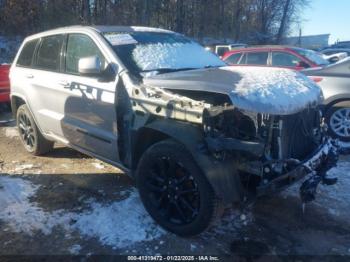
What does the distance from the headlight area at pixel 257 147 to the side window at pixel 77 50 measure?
178 cm

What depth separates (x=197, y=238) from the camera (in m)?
→ 3.41

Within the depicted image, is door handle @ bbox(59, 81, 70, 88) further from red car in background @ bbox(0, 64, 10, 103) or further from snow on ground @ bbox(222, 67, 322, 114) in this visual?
red car in background @ bbox(0, 64, 10, 103)

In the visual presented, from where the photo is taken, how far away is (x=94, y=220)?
12.2ft

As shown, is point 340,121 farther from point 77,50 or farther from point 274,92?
point 77,50

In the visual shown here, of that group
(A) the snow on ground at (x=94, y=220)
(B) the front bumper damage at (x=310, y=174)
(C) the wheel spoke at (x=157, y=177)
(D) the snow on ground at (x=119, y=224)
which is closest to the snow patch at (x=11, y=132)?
(A) the snow on ground at (x=94, y=220)

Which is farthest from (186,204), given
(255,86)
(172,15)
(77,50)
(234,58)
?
(172,15)

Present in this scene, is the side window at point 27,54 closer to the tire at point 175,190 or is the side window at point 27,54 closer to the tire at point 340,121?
the tire at point 175,190

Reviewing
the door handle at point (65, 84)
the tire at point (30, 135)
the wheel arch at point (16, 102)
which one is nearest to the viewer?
the door handle at point (65, 84)

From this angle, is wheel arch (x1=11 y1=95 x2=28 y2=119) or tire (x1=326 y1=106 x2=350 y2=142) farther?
tire (x1=326 y1=106 x2=350 y2=142)

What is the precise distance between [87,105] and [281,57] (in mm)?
6514

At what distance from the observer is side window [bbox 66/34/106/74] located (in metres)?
4.16

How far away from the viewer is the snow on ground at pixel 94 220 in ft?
11.3

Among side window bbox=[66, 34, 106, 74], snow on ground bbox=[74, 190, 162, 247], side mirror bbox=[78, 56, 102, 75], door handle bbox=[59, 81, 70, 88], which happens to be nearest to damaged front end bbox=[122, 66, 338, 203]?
side mirror bbox=[78, 56, 102, 75]

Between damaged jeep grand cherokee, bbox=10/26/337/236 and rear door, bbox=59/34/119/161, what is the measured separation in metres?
0.01
